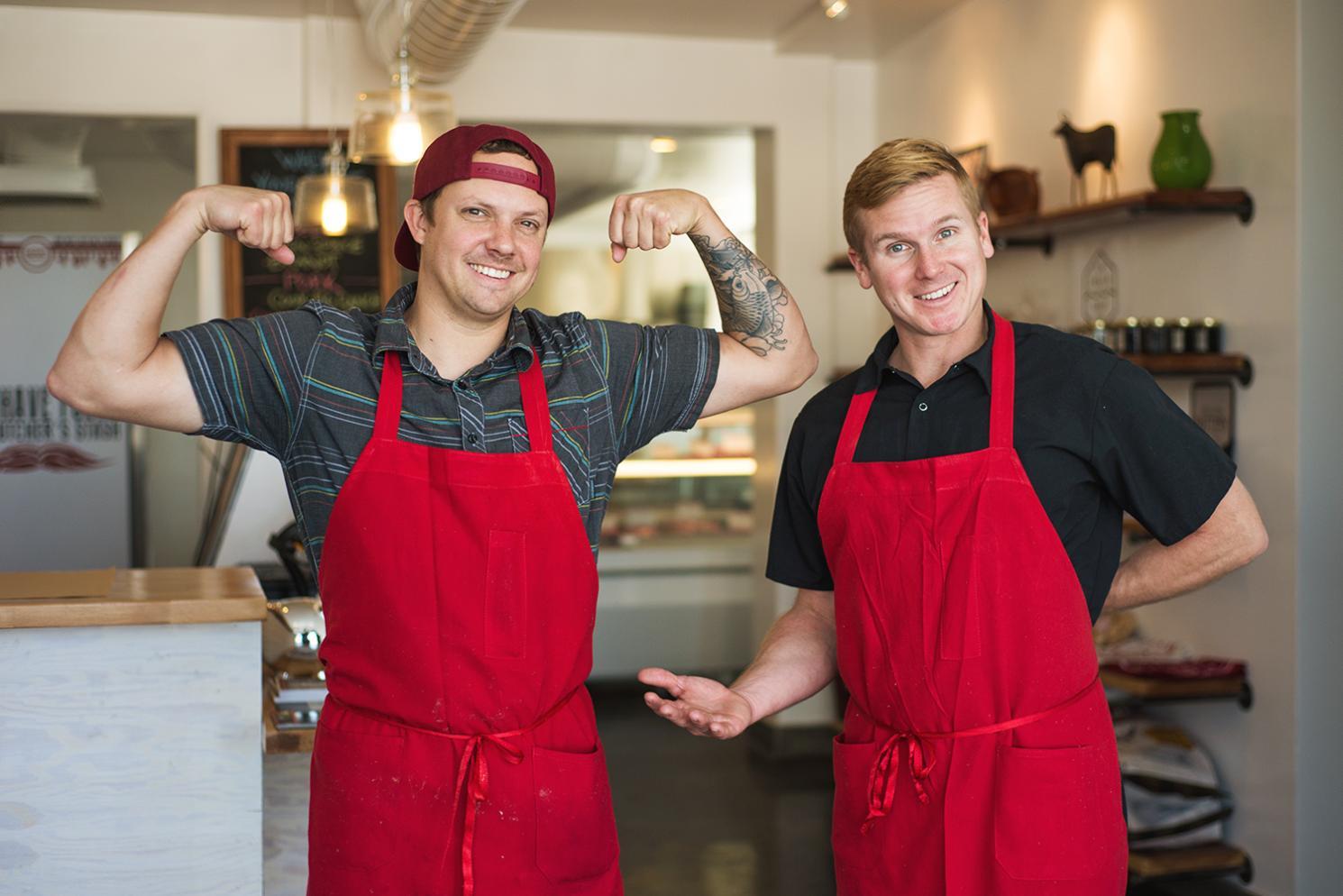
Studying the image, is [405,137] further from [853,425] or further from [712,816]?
[712,816]

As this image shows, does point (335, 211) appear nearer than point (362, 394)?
No

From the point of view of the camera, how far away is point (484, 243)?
1.92 meters

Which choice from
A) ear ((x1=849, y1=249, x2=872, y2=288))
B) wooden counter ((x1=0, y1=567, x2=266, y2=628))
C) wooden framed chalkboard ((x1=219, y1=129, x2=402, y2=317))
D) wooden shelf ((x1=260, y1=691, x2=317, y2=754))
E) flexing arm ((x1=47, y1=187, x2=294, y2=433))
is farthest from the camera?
wooden framed chalkboard ((x1=219, y1=129, x2=402, y2=317))

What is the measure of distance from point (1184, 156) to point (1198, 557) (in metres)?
2.15

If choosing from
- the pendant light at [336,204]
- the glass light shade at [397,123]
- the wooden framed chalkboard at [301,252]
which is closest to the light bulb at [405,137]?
the glass light shade at [397,123]

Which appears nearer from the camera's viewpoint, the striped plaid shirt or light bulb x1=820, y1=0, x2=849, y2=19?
the striped plaid shirt

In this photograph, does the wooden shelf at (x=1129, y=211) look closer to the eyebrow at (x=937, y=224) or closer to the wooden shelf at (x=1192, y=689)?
the wooden shelf at (x=1192, y=689)

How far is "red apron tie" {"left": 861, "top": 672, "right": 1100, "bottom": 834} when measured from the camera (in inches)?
75.9

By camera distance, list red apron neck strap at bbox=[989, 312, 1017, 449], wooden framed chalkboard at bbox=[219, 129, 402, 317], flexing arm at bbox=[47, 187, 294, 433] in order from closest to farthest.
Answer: flexing arm at bbox=[47, 187, 294, 433], red apron neck strap at bbox=[989, 312, 1017, 449], wooden framed chalkboard at bbox=[219, 129, 402, 317]

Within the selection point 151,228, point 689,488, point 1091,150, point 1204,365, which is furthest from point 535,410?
point 689,488

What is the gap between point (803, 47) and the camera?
237 inches

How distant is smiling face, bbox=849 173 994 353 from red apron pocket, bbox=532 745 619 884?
0.78 meters

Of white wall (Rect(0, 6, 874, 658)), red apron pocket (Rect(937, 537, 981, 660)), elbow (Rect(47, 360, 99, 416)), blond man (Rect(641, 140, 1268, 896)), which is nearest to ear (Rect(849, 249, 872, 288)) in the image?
blond man (Rect(641, 140, 1268, 896))

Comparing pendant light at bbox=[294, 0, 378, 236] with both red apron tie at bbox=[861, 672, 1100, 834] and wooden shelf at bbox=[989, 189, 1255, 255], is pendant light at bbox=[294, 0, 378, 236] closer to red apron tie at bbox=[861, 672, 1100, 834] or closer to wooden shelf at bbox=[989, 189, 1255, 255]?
wooden shelf at bbox=[989, 189, 1255, 255]
